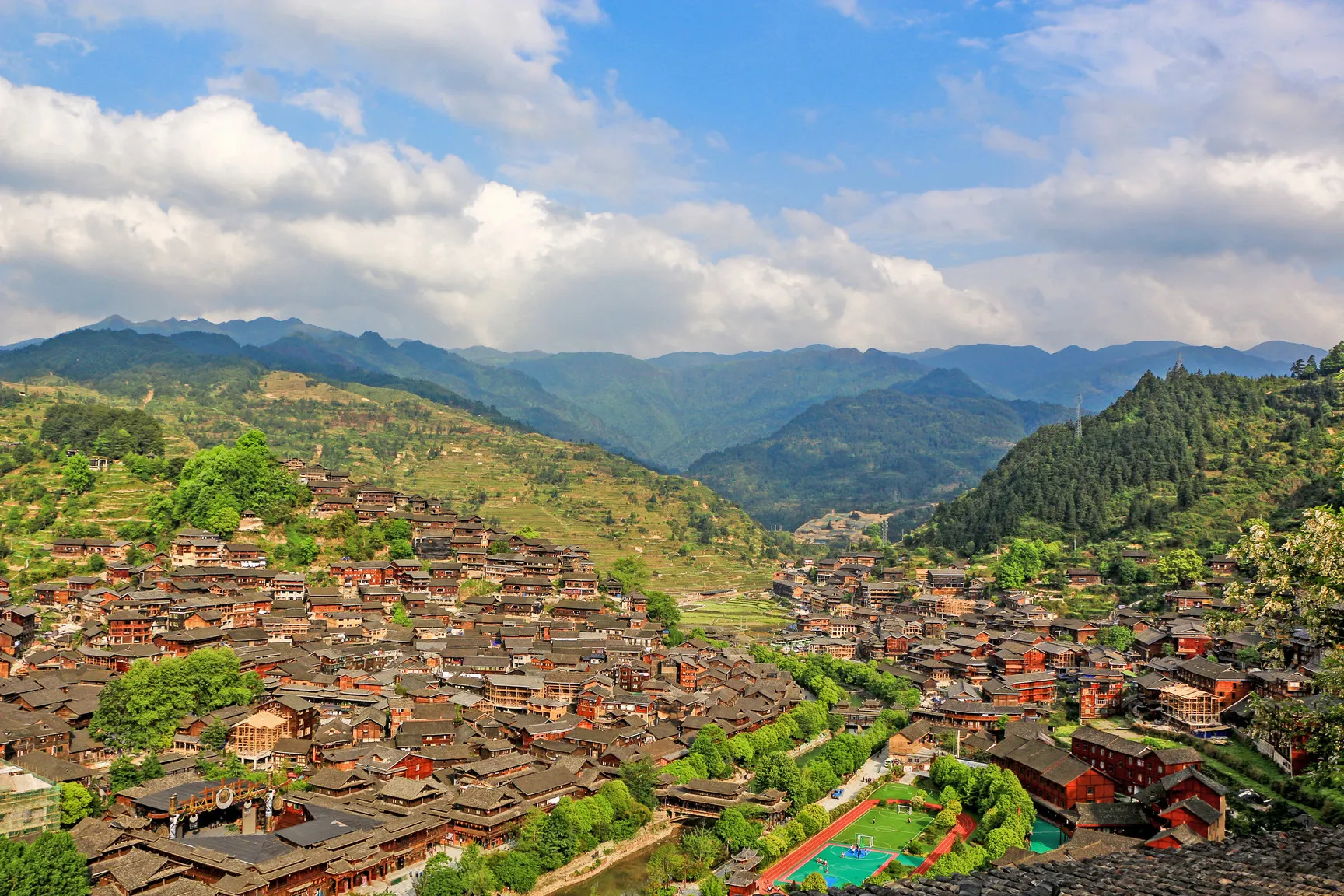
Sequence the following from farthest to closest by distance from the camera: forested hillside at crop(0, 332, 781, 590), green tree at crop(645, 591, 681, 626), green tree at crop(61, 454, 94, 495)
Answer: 1. forested hillside at crop(0, 332, 781, 590)
2. green tree at crop(61, 454, 94, 495)
3. green tree at crop(645, 591, 681, 626)

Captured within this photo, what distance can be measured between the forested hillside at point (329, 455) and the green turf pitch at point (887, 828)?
123ft

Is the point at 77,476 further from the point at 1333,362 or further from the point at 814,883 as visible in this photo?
the point at 1333,362

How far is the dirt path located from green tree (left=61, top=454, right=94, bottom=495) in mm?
43593

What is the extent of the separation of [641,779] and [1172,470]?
189ft

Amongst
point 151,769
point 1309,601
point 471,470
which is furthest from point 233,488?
point 1309,601

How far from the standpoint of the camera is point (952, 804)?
3497cm

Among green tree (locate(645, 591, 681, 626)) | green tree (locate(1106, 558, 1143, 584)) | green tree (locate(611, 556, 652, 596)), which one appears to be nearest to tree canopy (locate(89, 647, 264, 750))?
green tree (locate(645, 591, 681, 626))

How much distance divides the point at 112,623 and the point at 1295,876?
44413 mm

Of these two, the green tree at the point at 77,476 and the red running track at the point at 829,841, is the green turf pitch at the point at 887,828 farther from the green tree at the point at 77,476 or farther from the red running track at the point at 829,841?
the green tree at the point at 77,476

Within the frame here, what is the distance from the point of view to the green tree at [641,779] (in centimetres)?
3594

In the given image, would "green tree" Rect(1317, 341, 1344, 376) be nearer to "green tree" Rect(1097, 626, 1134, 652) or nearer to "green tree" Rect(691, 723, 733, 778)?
"green tree" Rect(1097, 626, 1134, 652)

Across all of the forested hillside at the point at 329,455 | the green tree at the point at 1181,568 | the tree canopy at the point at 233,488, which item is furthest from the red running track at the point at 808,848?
the tree canopy at the point at 233,488

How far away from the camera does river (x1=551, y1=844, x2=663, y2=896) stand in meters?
30.0

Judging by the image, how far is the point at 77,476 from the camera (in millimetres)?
59938
